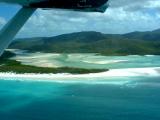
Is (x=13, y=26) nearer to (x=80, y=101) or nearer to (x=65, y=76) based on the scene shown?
(x=80, y=101)

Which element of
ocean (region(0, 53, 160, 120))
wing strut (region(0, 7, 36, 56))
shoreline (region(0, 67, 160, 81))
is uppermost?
wing strut (region(0, 7, 36, 56))

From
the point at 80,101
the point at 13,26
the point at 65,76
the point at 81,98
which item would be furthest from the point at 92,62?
the point at 13,26

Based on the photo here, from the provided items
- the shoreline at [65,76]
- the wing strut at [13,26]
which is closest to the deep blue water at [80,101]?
the shoreline at [65,76]

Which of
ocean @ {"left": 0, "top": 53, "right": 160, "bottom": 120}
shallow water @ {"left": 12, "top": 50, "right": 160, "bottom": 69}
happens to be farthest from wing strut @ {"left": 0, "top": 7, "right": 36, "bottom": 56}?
shallow water @ {"left": 12, "top": 50, "right": 160, "bottom": 69}

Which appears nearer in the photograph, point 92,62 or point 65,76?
point 65,76

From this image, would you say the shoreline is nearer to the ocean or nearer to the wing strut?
the ocean

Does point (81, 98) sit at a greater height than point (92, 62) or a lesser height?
greater

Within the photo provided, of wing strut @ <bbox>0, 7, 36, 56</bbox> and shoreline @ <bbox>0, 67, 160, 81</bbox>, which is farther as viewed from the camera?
shoreline @ <bbox>0, 67, 160, 81</bbox>
